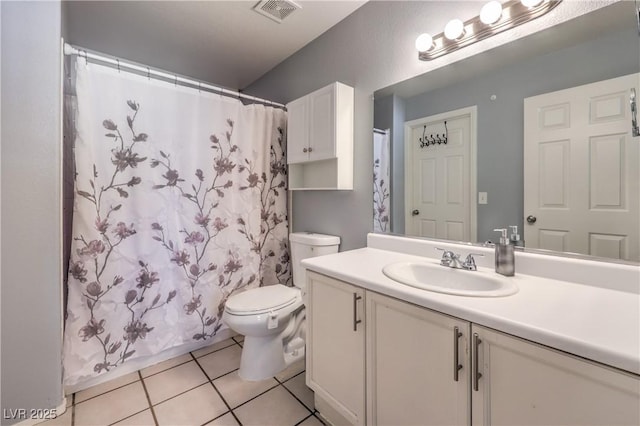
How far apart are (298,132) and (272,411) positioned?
169cm

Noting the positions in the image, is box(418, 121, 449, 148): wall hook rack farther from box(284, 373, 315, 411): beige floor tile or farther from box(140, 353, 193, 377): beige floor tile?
box(140, 353, 193, 377): beige floor tile

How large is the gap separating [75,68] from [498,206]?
220cm

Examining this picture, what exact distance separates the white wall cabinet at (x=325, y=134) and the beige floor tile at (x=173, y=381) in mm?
1386

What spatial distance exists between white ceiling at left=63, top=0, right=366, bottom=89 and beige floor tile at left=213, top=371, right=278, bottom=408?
224 cm

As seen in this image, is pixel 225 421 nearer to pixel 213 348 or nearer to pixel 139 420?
pixel 139 420

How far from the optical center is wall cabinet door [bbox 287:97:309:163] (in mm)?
1898

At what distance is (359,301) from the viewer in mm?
1084

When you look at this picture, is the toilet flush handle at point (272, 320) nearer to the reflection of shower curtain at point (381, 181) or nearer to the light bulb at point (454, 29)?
the reflection of shower curtain at point (381, 181)

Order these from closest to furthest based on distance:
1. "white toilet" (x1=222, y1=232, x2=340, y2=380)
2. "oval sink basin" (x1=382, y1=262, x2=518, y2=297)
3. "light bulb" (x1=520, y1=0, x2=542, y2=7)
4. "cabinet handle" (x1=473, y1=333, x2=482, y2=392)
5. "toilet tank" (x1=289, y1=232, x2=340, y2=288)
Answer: "cabinet handle" (x1=473, y1=333, x2=482, y2=392)
"oval sink basin" (x1=382, y1=262, x2=518, y2=297)
"light bulb" (x1=520, y1=0, x2=542, y2=7)
"white toilet" (x1=222, y1=232, x2=340, y2=380)
"toilet tank" (x1=289, y1=232, x2=340, y2=288)

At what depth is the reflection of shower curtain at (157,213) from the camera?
1.47 metres

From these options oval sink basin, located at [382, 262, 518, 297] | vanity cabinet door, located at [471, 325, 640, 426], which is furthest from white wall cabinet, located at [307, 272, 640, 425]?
oval sink basin, located at [382, 262, 518, 297]

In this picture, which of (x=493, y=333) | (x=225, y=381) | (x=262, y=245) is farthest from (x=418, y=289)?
(x=262, y=245)

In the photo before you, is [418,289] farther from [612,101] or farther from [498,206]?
[612,101]

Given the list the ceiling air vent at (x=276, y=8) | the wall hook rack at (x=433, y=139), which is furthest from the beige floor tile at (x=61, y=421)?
the ceiling air vent at (x=276, y=8)
